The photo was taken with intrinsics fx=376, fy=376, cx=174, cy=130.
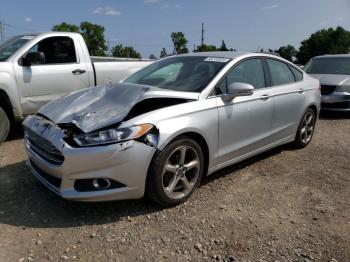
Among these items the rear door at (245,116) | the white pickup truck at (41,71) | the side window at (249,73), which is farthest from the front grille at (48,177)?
the white pickup truck at (41,71)

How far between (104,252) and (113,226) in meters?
0.40

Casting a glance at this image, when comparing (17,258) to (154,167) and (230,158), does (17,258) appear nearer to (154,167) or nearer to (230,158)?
(154,167)

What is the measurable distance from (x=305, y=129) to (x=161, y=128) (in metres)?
3.28

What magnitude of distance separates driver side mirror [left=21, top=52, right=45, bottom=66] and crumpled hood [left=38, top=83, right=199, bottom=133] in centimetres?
205

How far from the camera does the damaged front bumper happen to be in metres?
3.28

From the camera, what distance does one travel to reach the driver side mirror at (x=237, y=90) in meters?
4.08

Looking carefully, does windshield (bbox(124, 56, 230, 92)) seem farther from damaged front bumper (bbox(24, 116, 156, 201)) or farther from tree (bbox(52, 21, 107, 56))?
tree (bbox(52, 21, 107, 56))

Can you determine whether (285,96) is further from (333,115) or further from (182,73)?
(333,115)

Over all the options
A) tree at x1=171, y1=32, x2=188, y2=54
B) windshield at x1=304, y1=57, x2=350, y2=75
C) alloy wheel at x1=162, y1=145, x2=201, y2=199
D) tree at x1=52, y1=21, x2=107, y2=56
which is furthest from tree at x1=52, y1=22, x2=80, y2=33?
alloy wheel at x1=162, y1=145, x2=201, y2=199

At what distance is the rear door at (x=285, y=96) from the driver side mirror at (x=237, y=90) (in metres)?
0.91

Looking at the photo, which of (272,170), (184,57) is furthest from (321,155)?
(184,57)

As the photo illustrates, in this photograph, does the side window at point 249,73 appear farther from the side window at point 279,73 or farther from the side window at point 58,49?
the side window at point 58,49

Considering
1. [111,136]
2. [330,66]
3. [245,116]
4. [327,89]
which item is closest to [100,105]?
[111,136]

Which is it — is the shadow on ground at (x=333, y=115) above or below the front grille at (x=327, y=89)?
below
